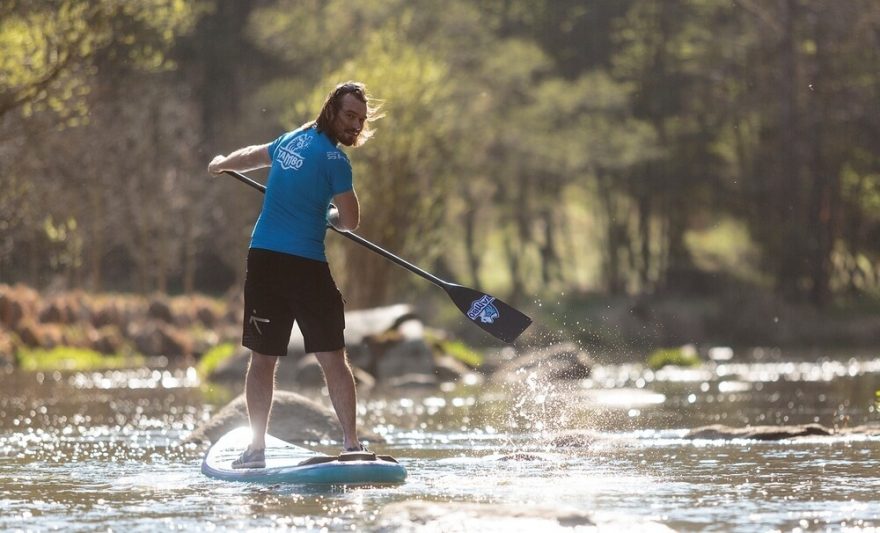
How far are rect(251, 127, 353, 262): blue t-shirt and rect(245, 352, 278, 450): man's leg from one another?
2.20 ft

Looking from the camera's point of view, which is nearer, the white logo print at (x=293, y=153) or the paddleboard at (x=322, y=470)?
the paddleboard at (x=322, y=470)

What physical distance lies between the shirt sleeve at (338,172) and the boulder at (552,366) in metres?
12.0

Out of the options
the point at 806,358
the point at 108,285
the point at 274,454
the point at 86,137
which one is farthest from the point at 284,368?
the point at 108,285

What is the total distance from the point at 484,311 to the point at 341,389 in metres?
1.55

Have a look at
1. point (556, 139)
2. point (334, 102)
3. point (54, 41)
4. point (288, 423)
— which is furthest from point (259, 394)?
point (556, 139)

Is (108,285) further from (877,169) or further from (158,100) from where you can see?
(877,169)

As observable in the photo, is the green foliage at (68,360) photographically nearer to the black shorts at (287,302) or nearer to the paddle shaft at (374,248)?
the paddle shaft at (374,248)

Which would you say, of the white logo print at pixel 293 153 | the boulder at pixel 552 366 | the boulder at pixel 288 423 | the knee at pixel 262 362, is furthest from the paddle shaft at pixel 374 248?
the boulder at pixel 552 366

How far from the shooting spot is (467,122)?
A: 148ft

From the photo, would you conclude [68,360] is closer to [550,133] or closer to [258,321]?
[258,321]

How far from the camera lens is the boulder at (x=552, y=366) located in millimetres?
21641

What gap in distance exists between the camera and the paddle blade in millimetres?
10688

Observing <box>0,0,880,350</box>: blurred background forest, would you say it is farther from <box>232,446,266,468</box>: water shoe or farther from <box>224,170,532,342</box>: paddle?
<box>232,446,266,468</box>: water shoe

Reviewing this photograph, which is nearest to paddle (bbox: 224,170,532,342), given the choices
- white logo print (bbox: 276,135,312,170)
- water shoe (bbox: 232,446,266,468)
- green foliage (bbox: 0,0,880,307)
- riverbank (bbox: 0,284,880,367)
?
white logo print (bbox: 276,135,312,170)
